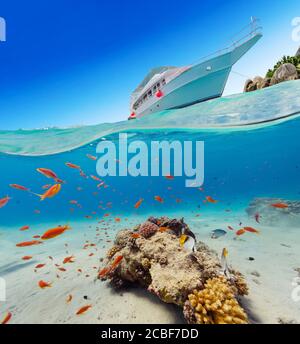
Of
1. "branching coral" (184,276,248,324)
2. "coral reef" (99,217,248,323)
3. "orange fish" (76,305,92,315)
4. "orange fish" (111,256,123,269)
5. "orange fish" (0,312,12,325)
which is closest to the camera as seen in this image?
"branching coral" (184,276,248,324)

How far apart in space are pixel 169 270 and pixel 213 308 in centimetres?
108

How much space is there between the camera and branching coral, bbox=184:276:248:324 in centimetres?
322

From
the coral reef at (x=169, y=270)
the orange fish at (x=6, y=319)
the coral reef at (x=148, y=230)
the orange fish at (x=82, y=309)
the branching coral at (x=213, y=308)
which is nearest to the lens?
the branching coral at (x=213, y=308)

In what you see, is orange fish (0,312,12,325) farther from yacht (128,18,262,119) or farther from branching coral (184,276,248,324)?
yacht (128,18,262,119)

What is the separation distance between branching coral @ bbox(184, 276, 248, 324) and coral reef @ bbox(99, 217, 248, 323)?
0.01 metres

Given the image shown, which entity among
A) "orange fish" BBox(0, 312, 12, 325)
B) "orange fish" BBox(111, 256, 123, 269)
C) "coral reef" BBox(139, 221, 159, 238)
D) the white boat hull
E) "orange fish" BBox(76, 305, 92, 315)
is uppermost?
the white boat hull

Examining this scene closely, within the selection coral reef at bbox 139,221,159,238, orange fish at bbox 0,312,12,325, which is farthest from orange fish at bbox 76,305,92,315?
coral reef at bbox 139,221,159,238

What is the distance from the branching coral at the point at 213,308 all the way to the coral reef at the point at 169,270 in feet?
0.05

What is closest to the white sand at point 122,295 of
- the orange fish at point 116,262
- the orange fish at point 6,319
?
the orange fish at point 6,319

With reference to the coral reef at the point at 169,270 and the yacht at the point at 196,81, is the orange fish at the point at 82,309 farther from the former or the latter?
the yacht at the point at 196,81

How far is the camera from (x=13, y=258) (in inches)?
512

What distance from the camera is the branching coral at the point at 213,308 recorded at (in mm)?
3223

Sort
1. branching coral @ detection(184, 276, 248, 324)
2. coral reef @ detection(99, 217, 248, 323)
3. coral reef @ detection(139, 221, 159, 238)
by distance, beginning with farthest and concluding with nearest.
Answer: coral reef @ detection(139, 221, 159, 238)
coral reef @ detection(99, 217, 248, 323)
branching coral @ detection(184, 276, 248, 324)
